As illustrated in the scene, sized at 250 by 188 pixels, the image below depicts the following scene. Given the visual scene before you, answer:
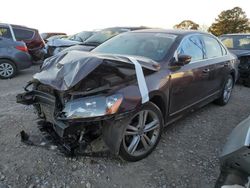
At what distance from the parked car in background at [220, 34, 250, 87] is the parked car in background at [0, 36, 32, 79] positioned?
21.9ft

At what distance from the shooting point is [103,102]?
2.42 m

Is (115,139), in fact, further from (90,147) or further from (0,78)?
(0,78)

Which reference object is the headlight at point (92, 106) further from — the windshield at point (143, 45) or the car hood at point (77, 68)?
the windshield at point (143, 45)

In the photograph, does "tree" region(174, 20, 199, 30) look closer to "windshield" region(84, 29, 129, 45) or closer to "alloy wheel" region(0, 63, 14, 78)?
"windshield" region(84, 29, 129, 45)

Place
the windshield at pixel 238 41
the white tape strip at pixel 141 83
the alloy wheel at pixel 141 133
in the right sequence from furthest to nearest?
the windshield at pixel 238 41 < the alloy wheel at pixel 141 133 < the white tape strip at pixel 141 83

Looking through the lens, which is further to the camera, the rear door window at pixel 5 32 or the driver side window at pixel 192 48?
the rear door window at pixel 5 32

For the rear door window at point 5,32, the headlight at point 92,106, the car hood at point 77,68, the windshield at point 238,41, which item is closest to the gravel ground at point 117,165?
the headlight at point 92,106

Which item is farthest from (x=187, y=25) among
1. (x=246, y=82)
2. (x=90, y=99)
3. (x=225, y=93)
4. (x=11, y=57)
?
(x=90, y=99)

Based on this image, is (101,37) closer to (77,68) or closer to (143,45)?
(143,45)

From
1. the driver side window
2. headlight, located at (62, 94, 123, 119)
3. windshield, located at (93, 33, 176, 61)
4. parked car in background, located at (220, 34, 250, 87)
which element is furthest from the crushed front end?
parked car in background, located at (220, 34, 250, 87)

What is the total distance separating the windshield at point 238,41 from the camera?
759 centimetres

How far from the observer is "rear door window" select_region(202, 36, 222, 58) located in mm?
4295

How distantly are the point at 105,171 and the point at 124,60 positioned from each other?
131cm

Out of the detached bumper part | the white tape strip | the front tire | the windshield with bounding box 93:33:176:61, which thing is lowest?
the front tire
